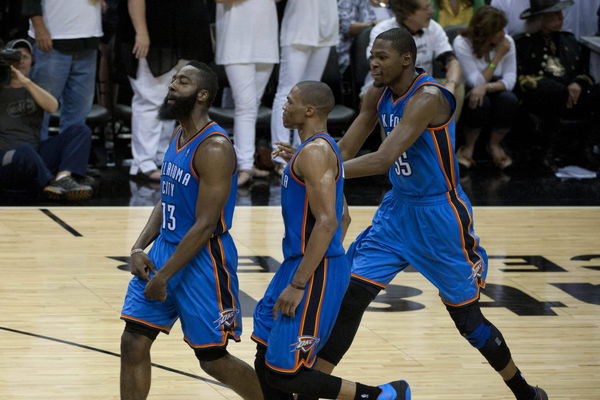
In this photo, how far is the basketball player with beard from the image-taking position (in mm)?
3990

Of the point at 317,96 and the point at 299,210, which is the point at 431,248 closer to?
the point at 299,210

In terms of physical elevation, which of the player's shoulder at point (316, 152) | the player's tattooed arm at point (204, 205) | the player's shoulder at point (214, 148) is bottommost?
the player's tattooed arm at point (204, 205)

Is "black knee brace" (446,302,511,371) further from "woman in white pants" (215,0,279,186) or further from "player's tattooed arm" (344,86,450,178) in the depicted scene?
"woman in white pants" (215,0,279,186)

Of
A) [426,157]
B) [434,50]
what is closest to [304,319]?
[426,157]

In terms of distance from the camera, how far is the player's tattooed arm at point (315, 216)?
3.75 meters

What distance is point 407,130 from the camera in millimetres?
4391

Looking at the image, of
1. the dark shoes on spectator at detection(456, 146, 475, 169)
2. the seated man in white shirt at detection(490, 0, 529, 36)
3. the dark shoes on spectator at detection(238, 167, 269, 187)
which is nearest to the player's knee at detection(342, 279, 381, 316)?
the dark shoes on spectator at detection(238, 167, 269, 187)

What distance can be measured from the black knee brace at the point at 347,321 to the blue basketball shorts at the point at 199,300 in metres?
0.40

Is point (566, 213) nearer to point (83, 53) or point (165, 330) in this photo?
point (83, 53)

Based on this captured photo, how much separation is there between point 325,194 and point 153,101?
574 cm

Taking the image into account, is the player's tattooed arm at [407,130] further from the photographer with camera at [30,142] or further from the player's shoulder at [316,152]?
the photographer with camera at [30,142]

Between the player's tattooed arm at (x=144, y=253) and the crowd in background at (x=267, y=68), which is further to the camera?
the crowd in background at (x=267, y=68)

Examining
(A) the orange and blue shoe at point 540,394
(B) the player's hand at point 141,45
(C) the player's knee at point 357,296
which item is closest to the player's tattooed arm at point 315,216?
(C) the player's knee at point 357,296

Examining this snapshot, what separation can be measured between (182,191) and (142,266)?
306mm
